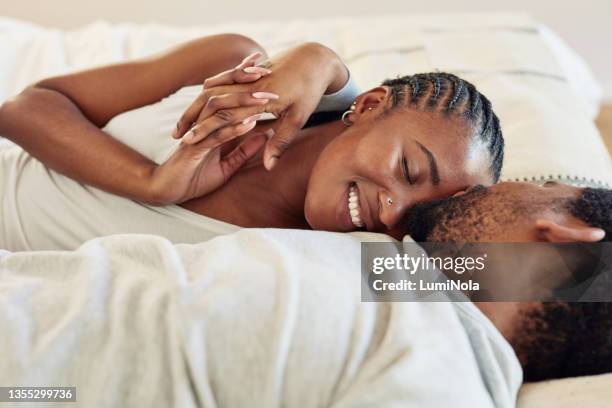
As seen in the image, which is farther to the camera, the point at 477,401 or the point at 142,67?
the point at 142,67

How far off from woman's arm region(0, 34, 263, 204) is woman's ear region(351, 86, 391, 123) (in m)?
0.29

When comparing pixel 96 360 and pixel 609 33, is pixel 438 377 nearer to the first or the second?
pixel 96 360

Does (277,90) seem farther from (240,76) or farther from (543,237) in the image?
(543,237)

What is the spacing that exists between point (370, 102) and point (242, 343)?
1.67ft

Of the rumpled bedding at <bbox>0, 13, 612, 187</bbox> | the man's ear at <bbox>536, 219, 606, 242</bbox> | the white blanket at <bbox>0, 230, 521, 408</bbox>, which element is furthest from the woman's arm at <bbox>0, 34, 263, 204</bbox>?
the man's ear at <bbox>536, 219, 606, 242</bbox>

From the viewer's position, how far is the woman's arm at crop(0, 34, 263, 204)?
1.08 m

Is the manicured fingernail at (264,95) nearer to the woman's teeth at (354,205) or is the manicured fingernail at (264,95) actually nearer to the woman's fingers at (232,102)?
the woman's fingers at (232,102)

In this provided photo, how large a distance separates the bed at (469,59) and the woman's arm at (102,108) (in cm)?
46

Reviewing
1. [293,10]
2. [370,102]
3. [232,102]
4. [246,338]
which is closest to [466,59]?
[370,102]

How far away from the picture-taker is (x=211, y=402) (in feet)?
2.19

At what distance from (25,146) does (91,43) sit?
77cm

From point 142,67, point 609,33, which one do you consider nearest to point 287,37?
point 142,67

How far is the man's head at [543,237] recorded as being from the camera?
78 cm

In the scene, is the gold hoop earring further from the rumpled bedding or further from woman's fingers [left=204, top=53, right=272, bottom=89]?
the rumpled bedding
